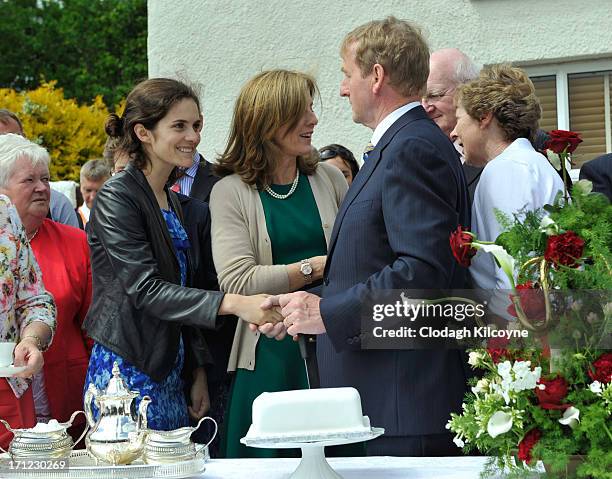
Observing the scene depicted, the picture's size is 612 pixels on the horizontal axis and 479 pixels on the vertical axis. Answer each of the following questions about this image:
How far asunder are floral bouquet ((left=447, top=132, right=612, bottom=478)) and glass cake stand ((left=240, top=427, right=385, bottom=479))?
0.25 m

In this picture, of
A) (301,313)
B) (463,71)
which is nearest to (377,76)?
(301,313)

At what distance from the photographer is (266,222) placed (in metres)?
3.76

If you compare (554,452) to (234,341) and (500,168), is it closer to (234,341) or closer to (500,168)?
(500,168)

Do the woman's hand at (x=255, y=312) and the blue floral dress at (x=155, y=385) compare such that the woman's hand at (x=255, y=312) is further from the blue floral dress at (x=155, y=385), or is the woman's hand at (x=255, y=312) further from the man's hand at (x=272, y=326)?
the blue floral dress at (x=155, y=385)

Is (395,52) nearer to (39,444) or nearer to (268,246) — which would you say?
(268,246)

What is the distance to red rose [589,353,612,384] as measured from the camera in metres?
2.20

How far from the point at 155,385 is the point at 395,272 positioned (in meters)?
1.21

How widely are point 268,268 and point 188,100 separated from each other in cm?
83

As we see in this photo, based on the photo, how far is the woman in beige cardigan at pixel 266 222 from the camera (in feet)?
12.1

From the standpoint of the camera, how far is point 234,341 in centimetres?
379

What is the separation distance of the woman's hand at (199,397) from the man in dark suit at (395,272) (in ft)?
2.91

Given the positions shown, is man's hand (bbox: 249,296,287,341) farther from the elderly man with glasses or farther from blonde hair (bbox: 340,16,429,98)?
the elderly man with glasses

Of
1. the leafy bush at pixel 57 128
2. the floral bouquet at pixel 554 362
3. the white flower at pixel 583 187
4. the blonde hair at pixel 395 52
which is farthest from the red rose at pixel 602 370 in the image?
the leafy bush at pixel 57 128

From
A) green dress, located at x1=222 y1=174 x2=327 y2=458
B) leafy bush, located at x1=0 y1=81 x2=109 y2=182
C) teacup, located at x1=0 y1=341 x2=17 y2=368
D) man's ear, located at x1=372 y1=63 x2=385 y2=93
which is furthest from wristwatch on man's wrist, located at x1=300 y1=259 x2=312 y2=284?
leafy bush, located at x1=0 y1=81 x2=109 y2=182
